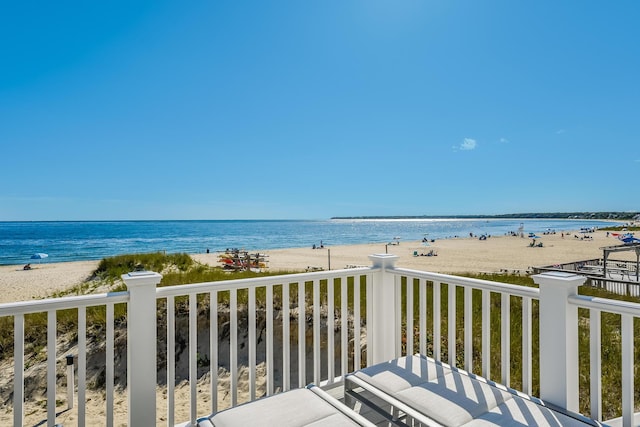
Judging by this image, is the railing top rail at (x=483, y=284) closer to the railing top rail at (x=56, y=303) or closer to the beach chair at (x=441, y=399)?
the beach chair at (x=441, y=399)

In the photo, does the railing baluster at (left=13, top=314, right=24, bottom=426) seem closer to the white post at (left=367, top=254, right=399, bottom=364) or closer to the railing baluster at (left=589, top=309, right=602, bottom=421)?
the white post at (left=367, top=254, right=399, bottom=364)

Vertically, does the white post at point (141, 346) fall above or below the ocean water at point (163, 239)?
above

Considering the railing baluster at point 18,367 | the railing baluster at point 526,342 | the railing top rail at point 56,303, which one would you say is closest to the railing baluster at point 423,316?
the railing baluster at point 526,342

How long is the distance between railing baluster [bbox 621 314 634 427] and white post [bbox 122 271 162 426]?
2.56 meters

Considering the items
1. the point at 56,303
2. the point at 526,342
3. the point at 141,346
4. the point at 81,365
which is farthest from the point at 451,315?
the point at 56,303

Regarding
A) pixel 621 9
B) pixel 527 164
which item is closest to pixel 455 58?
pixel 621 9

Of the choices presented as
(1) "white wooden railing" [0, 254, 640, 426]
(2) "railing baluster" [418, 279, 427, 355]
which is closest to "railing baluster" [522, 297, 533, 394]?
(1) "white wooden railing" [0, 254, 640, 426]

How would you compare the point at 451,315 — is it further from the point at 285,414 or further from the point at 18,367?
the point at 18,367

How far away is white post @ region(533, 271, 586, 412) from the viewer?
1.89 meters

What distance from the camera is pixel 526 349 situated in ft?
6.99

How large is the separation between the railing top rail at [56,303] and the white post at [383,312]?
1953mm

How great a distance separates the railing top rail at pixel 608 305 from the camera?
1.63 metres

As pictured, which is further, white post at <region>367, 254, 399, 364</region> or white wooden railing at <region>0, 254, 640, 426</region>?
white post at <region>367, 254, 399, 364</region>

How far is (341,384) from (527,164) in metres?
33.2
